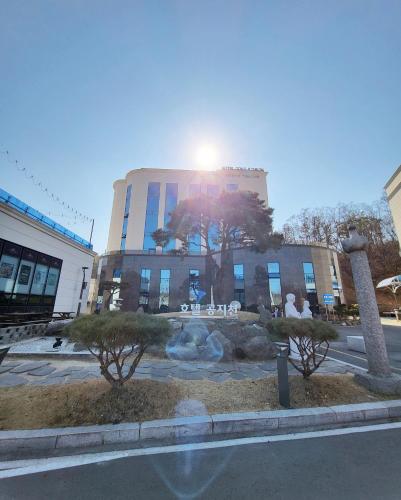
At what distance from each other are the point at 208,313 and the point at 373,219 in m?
33.6

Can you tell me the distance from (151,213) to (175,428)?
35.8 meters

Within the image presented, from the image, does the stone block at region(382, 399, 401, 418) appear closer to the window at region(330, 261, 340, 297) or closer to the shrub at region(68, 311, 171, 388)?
the shrub at region(68, 311, 171, 388)

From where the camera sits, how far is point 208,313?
11.4m

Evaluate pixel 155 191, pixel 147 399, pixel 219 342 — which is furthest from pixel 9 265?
pixel 155 191

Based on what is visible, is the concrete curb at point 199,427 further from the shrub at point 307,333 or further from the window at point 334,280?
the window at point 334,280

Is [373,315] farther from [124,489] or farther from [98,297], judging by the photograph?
[98,297]

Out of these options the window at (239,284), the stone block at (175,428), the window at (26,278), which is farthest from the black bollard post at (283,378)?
the window at (239,284)

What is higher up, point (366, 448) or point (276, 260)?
point (276, 260)

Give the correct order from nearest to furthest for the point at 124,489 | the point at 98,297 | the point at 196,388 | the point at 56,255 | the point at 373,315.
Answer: the point at 124,489 < the point at 196,388 < the point at 373,315 < the point at 56,255 < the point at 98,297

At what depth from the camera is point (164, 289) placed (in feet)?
101

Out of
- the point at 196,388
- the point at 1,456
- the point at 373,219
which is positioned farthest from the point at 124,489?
the point at 373,219

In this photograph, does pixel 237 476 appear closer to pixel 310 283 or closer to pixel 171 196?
pixel 310 283

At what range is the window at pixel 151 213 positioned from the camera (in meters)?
35.3

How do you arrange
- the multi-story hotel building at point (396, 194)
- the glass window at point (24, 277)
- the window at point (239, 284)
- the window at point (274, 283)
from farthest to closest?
A: 1. the window at point (239, 284)
2. the window at point (274, 283)
3. the multi-story hotel building at point (396, 194)
4. the glass window at point (24, 277)
